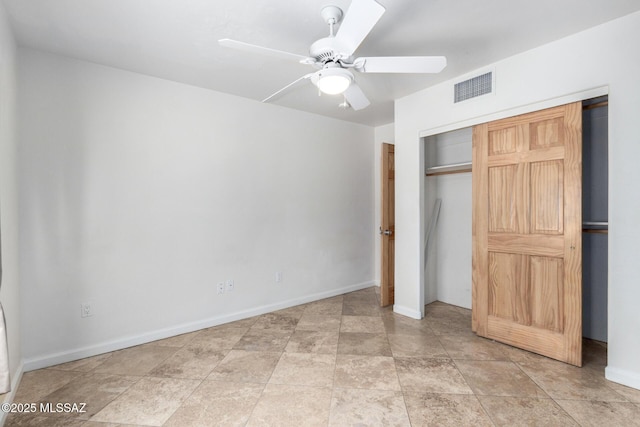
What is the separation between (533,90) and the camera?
8.72ft

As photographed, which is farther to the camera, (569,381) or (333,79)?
(569,381)

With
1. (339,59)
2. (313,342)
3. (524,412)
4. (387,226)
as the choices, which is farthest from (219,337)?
(339,59)

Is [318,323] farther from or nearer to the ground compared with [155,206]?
nearer to the ground

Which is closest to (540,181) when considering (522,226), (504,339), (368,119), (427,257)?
(522,226)

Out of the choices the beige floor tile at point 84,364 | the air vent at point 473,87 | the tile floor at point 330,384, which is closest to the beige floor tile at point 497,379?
the tile floor at point 330,384

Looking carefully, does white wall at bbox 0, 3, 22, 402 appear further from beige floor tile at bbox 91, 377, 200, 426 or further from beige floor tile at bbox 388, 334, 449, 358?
beige floor tile at bbox 388, 334, 449, 358

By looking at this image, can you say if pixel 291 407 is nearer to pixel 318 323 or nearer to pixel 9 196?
pixel 318 323

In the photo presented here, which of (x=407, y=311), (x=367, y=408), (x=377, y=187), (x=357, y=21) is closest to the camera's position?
(x=357, y=21)

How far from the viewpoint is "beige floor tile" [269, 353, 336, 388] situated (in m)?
2.33

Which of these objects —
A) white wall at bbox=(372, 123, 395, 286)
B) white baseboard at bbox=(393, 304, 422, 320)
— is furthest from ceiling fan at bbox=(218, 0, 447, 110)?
white wall at bbox=(372, 123, 395, 286)

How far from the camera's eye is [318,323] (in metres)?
3.50

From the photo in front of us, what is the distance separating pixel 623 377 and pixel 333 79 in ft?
9.38

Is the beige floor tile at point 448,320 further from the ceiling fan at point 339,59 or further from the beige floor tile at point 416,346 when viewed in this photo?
the ceiling fan at point 339,59

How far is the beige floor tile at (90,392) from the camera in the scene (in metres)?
2.03
